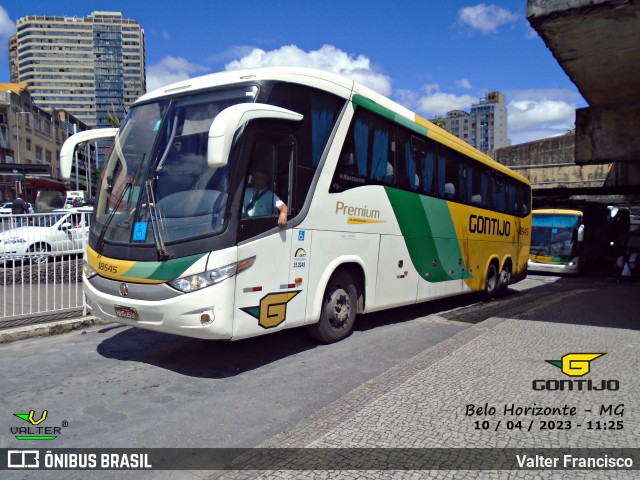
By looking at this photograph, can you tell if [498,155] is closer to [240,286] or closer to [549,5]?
[549,5]

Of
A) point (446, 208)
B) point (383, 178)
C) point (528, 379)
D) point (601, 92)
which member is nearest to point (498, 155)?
point (601, 92)

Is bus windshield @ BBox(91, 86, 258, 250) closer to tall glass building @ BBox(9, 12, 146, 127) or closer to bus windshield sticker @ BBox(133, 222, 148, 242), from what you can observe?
bus windshield sticker @ BBox(133, 222, 148, 242)

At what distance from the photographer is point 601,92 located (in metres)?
10.5

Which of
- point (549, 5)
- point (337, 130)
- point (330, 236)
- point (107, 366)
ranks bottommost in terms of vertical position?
point (107, 366)

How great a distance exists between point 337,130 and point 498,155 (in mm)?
24159

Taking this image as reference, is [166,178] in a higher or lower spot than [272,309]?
higher

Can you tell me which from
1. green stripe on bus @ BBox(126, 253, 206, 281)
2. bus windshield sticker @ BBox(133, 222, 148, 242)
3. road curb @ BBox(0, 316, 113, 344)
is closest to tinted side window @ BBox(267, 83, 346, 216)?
green stripe on bus @ BBox(126, 253, 206, 281)

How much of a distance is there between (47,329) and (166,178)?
3597 mm

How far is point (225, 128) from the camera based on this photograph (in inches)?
187

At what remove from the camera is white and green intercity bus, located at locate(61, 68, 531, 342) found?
5.27 metres

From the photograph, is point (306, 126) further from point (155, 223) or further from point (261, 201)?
point (155, 223)

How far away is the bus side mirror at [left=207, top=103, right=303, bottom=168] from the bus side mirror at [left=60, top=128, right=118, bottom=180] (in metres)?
2.59

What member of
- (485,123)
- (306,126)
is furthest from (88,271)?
(485,123)

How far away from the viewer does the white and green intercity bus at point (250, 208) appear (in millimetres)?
5273
